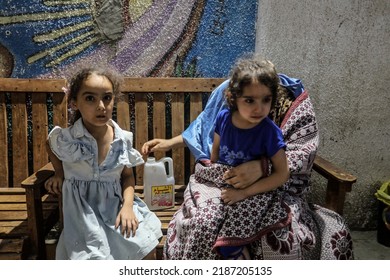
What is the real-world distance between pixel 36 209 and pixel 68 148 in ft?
1.19

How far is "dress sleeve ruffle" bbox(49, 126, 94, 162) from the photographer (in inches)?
84.7

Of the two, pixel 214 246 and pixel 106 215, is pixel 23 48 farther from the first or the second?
pixel 214 246

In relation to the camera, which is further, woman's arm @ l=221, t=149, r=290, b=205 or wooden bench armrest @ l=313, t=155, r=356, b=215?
wooden bench armrest @ l=313, t=155, r=356, b=215

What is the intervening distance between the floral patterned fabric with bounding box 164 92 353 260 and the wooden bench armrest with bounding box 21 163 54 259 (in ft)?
2.24

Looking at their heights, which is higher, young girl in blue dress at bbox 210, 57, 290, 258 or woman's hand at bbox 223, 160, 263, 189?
young girl in blue dress at bbox 210, 57, 290, 258

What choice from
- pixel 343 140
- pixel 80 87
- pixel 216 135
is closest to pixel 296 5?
pixel 343 140

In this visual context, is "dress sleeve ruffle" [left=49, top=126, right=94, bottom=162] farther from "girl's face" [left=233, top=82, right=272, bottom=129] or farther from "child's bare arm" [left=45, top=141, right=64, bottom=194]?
"girl's face" [left=233, top=82, right=272, bottom=129]

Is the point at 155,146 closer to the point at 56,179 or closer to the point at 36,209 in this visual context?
the point at 56,179

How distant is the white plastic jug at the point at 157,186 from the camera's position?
2.66m

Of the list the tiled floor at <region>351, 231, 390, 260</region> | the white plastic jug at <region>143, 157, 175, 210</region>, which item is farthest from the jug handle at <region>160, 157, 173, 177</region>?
the tiled floor at <region>351, 231, 390, 260</region>

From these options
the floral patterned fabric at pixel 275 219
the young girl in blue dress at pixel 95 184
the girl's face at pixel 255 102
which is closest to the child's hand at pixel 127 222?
the young girl in blue dress at pixel 95 184

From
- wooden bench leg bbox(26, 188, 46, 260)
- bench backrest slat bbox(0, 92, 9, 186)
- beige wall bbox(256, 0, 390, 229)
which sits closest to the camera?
wooden bench leg bbox(26, 188, 46, 260)

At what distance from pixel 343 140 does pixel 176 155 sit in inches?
53.6

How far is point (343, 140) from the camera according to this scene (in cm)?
327
